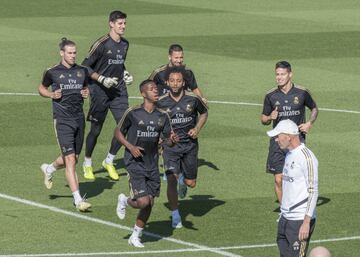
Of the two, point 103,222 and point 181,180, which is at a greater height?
point 181,180

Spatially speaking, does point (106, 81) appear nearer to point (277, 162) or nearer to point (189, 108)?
point (189, 108)

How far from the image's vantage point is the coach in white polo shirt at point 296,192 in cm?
1608

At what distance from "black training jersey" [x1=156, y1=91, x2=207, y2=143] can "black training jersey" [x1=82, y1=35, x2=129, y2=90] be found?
3363 mm

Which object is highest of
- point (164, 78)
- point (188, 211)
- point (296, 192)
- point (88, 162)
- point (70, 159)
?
point (164, 78)

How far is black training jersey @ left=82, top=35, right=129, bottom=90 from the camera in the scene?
24109mm

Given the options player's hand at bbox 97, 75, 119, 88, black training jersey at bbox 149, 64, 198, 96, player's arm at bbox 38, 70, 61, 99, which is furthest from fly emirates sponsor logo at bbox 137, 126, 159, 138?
player's hand at bbox 97, 75, 119, 88

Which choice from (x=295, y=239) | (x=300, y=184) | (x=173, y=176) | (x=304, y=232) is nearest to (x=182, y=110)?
(x=173, y=176)

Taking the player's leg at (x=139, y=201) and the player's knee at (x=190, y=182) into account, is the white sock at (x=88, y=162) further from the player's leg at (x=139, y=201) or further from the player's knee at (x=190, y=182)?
the player's leg at (x=139, y=201)

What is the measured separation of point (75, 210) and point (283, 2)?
29.4 meters

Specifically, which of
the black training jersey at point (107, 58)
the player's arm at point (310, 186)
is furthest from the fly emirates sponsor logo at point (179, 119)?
the player's arm at point (310, 186)

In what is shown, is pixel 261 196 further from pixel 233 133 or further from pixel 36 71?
pixel 36 71

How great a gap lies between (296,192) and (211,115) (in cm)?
1312

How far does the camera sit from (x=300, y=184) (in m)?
16.3

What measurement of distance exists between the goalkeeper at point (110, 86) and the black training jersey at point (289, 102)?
3584 millimetres
